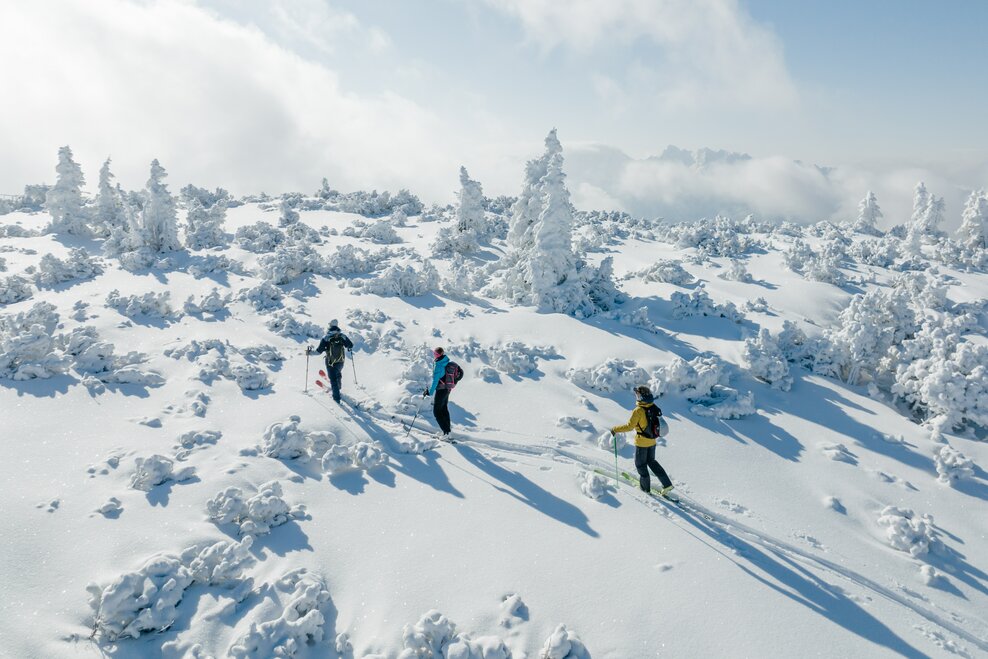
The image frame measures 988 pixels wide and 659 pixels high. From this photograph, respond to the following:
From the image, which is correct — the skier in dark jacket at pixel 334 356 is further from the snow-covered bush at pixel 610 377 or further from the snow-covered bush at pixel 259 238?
the snow-covered bush at pixel 259 238

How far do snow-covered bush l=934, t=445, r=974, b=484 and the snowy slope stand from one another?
0.22 meters

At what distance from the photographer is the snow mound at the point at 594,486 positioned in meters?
7.90

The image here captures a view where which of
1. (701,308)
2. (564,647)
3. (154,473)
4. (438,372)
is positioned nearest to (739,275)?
(701,308)

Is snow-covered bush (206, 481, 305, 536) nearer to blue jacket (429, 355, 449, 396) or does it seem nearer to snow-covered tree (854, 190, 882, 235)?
blue jacket (429, 355, 449, 396)

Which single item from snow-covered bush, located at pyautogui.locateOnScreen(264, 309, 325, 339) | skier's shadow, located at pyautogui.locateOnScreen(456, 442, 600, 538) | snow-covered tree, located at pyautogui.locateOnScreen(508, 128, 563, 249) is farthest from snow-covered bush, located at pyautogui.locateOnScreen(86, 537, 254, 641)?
snow-covered tree, located at pyautogui.locateOnScreen(508, 128, 563, 249)

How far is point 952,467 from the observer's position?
947 centimetres

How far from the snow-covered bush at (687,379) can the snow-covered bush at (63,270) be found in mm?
21644

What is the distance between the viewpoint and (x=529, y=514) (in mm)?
7430

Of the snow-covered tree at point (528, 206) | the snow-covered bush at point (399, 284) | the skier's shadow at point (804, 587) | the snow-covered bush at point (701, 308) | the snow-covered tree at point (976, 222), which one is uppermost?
the snow-covered tree at point (976, 222)

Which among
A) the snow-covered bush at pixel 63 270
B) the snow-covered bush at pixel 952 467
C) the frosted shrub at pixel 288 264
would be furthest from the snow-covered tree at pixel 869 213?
the snow-covered bush at pixel 63 270

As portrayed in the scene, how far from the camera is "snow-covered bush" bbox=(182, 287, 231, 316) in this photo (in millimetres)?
15500

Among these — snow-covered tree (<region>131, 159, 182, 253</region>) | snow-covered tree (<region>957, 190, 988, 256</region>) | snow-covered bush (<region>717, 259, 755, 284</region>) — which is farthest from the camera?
snow-covered tree (<region>957, 190, 988, 256</region>)

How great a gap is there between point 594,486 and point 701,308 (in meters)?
11.5

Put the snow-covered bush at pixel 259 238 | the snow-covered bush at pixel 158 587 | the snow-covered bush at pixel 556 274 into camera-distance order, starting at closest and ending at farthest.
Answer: the snow-covered bush at pixel 158 587, the snow-covered bush at pixel 556 274, the snow-covered bush at pixel 259 238
